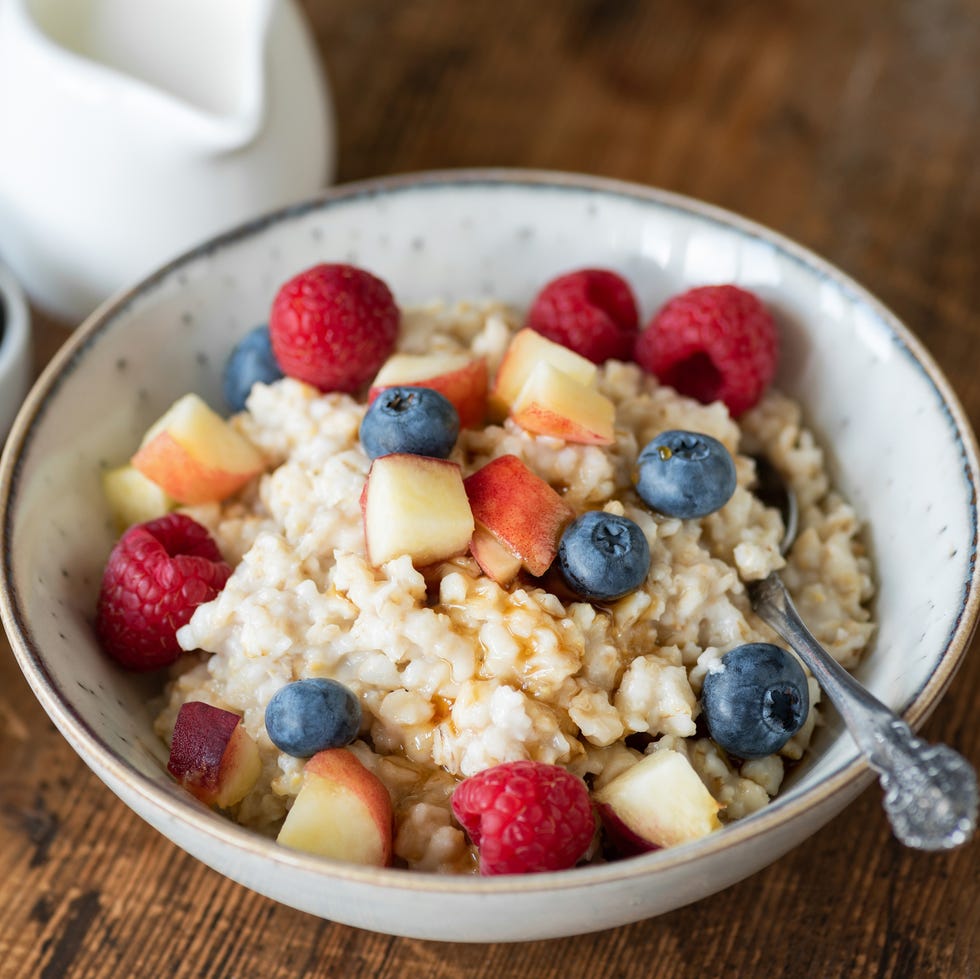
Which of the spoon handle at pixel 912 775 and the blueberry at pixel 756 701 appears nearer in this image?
the spoon handle at pixel 912 775

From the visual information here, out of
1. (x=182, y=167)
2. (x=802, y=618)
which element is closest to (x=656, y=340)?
(x=802, y=618)

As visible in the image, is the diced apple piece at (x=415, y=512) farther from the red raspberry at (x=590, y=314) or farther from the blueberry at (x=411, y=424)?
the red raspberry at (x=590, y=314)

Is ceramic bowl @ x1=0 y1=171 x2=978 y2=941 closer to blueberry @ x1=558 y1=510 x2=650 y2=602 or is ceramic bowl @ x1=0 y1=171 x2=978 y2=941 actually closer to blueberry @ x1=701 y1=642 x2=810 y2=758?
blueberry @ x1=701 y1=642 x2=810 y2=758

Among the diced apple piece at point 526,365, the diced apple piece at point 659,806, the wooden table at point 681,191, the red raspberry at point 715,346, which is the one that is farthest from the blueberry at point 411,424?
the wooden table at point 681,191

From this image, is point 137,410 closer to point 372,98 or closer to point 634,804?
point 634,804

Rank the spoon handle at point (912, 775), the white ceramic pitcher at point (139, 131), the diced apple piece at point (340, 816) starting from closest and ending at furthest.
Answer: the spoon handle at point (912, 775) < the diced apple piece at point (340, 816) < the white ceramic pitcher at point (139, 131)

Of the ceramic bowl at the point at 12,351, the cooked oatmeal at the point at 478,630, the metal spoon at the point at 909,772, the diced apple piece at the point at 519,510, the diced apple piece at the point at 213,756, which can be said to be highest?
the metal spoon at the point at 909,772
